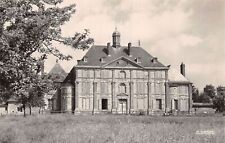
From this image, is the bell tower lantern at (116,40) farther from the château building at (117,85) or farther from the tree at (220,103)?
the tree at (220,103)

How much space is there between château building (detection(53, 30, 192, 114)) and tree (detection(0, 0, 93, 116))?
53.5 meters

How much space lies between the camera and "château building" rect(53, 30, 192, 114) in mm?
68000

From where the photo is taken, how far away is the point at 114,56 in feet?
234

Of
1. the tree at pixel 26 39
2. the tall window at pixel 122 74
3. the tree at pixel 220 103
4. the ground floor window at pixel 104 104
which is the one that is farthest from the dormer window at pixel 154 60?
the tree at pixel 26 39

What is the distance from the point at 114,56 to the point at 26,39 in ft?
195

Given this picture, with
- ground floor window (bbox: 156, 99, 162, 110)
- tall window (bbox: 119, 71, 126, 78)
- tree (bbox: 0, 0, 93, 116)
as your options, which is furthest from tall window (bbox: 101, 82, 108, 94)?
tree (bbox: 0, 0, 93, 116)

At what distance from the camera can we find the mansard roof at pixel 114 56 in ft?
227

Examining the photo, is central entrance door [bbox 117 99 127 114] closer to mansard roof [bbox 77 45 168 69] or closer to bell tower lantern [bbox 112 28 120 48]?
mansard roof [bbox 77 45 168 69]

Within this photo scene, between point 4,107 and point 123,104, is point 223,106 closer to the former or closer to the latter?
point 123,104

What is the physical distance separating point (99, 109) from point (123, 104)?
14.9 ft

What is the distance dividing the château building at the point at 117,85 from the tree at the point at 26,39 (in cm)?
5353

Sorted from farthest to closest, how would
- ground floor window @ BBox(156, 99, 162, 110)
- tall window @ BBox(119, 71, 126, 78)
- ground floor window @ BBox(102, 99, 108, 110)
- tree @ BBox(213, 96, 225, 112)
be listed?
ground floor window @ BBox(156, 99, 162, 110)
tall window @ BBox(119, 71, 126, 78)
tree @ BBox(213, 96, 225, 112)
ground floor window @ BBox(102, 99, 108, 110)

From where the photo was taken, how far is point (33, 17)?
12375 mm

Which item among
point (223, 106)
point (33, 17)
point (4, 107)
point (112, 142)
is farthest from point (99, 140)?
point (4, 107)
